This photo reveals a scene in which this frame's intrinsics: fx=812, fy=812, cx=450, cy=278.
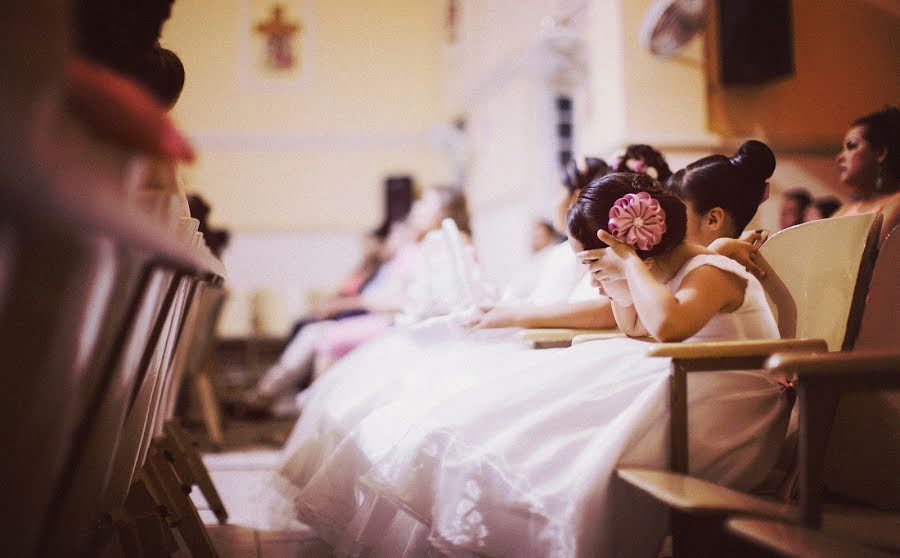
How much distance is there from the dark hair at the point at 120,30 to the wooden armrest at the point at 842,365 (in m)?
1.02

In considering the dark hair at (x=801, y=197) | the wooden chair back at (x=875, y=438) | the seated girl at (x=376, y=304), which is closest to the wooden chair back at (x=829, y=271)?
the wooden chair back at (x=875, y=438)

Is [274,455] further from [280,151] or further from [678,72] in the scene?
[280,151]

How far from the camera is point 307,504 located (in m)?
2.21

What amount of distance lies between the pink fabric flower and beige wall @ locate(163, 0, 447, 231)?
8471 mm

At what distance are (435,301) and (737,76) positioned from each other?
264cm

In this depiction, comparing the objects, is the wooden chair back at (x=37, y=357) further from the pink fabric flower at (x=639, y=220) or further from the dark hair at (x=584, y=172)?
the dark hair at (x=584, y=172)

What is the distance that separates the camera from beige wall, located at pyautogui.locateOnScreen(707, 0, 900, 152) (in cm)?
520

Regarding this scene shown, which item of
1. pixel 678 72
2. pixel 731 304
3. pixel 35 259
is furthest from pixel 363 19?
pixel 35 259

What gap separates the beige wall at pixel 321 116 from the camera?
9.95m

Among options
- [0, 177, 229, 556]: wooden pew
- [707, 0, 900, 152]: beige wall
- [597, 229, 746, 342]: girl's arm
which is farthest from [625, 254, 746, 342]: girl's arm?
[707, 0, 900, 152]: beige wall

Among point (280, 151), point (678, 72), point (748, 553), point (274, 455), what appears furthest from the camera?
point (280, 151)

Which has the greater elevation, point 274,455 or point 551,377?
point 551,377

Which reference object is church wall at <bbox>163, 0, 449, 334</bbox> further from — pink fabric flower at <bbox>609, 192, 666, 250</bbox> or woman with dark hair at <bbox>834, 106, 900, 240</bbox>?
pink fabric flower at <bbox>609, 192, 666, 250</bbox>

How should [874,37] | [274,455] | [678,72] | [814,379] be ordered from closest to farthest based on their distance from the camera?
[814,379] → [274,455] → [678,72] → [874,37]
